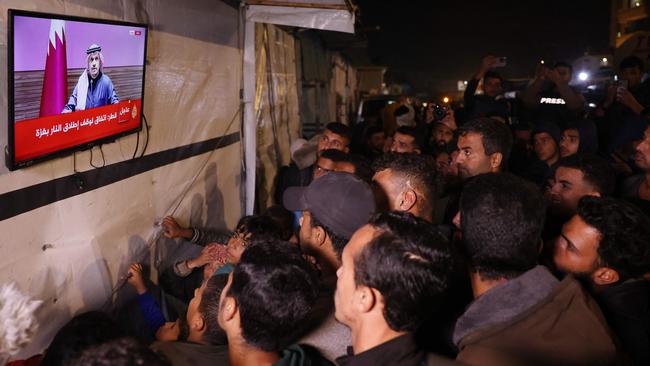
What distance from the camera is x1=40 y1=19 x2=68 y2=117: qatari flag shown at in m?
2.20

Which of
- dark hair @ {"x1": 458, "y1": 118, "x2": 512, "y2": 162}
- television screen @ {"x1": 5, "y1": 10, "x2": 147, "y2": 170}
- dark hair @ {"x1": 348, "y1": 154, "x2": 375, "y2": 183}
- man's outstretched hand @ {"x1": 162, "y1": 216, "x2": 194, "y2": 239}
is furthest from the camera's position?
dark hair @ {"x1": 348, "y1": 154, "x2": 375, "y2": 183}

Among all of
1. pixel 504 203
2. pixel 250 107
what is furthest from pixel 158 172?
pixel 504 203

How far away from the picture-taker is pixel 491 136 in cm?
348

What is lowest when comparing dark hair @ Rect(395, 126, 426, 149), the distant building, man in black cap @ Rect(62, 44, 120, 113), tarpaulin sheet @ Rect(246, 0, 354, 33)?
dark hair @ Rect(395, 126, 426, 149)

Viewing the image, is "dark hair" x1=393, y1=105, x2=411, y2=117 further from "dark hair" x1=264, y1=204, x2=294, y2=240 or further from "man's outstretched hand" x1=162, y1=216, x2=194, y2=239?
"man's outstretched hand" x1=162, y1=216, x2=194, y2=239

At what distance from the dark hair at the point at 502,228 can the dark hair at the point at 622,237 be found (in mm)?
350

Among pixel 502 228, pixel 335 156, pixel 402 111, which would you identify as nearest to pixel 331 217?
pixel 502 228

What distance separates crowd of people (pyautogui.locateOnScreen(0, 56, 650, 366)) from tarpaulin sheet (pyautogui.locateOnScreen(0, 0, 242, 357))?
11.1 inches

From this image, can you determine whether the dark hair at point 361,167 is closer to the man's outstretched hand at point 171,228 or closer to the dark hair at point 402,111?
the man's outstretched hand at point 171,228

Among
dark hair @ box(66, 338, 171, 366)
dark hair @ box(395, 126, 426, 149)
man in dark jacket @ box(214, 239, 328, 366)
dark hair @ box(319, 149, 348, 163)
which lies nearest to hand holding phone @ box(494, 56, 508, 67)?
dark hair @ box(395, 126, 426, 149)

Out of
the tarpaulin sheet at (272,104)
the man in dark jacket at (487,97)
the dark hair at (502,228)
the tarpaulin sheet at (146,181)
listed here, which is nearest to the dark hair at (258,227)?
the tarpaulin sheet at (146,181)

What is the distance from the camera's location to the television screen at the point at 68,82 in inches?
80.8

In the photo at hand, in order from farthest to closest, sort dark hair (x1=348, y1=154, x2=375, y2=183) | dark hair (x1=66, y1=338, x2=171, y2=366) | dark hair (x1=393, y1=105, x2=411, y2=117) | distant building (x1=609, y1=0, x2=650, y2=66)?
distant building (x1=609, y1=0, x2=650, y2=66)
dark hair (x1=393, y1=105, x2=411, y2=117)
dark hair (x1=348, y1=154, x2=375, y2=183)
dark hair (x1=66, y1=338, x2=171, y2=366)

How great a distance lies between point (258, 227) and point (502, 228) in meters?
1.50
